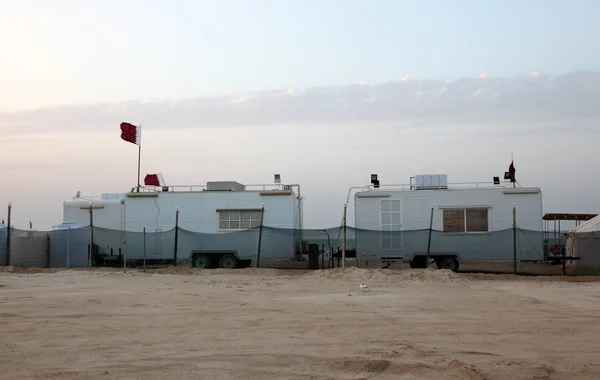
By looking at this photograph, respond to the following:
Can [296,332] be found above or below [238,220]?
below

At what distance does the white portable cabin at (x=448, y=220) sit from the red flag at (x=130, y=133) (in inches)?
460

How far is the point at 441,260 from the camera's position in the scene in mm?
22031

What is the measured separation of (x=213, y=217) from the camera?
Answer: 24500mm

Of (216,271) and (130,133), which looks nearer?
(216,271)

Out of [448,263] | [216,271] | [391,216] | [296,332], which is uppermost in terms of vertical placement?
[391,216]

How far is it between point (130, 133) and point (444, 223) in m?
14.7

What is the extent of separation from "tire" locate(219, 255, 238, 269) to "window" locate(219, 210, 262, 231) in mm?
1584

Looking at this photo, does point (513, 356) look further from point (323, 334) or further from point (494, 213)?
point (494, 213)

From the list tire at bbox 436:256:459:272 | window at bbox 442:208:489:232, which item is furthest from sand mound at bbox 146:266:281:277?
window at bbox 442:208:489:232

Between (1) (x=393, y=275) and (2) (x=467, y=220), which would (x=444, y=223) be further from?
(1) (x=393, y=275)

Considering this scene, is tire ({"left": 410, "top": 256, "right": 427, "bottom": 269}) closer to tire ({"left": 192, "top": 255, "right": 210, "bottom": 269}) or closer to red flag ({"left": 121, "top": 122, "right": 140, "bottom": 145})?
tire ({"left": 192, "top": 255, "right": 210, "bottom": 269})

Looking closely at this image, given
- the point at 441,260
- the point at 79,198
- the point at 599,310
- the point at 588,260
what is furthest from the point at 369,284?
the point at 79,198

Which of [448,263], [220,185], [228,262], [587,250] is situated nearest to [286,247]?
[228,262]

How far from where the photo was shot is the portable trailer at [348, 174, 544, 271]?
70.6 ft
